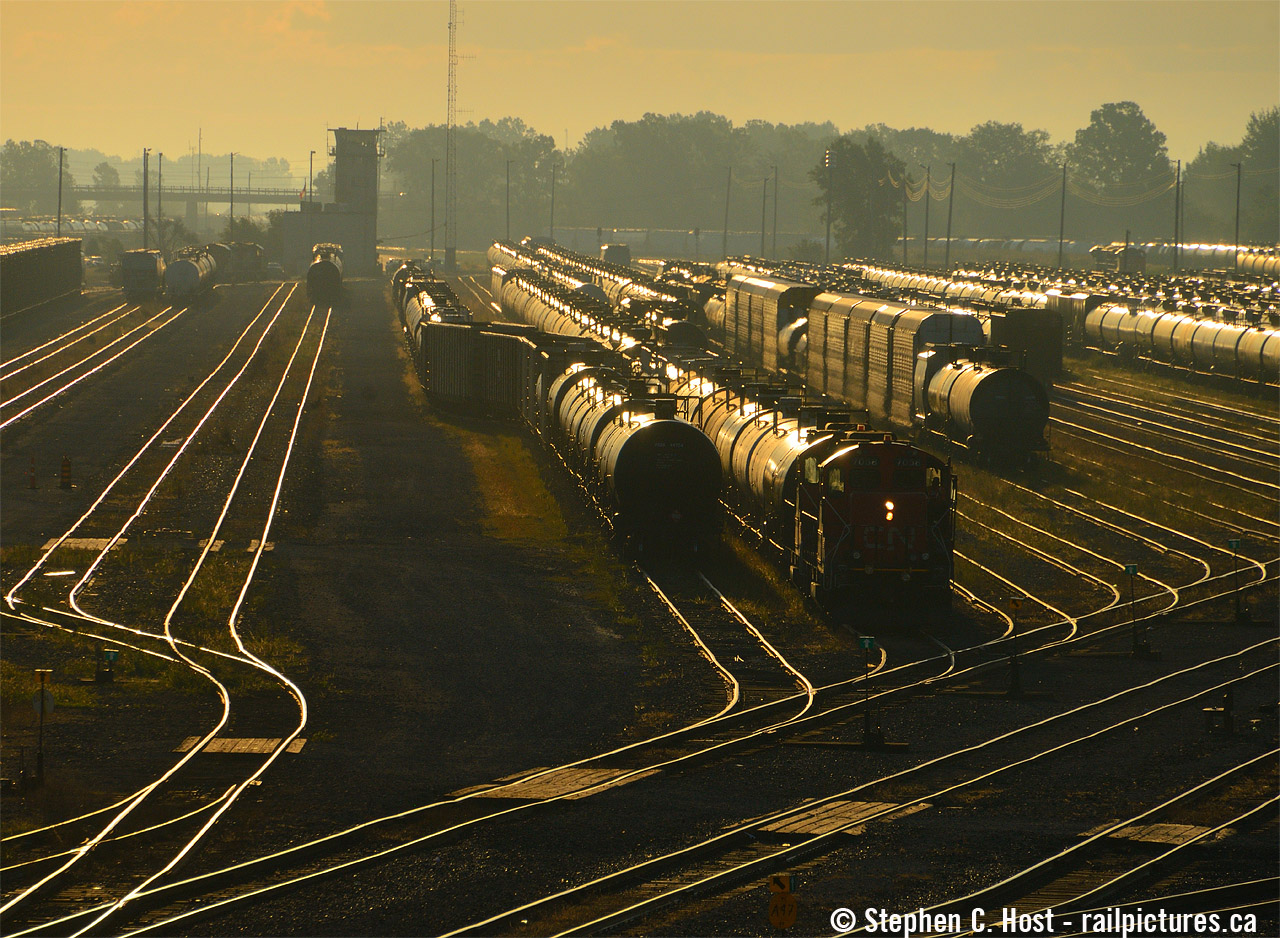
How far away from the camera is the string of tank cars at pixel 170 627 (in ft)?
45.4

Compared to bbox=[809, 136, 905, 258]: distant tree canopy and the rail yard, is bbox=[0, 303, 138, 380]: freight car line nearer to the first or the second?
the rail yard

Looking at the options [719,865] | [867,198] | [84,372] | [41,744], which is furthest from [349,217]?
[719,865]

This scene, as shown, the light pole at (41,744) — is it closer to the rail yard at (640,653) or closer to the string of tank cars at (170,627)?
the rail yard at (640,653)

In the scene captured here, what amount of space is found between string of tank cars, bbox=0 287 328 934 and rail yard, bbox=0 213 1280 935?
8 centimetres

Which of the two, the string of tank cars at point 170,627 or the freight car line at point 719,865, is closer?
the freight car line at point 719,865

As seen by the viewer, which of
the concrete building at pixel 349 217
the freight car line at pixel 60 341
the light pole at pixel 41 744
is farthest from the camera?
the concrete building at pixel 349 217

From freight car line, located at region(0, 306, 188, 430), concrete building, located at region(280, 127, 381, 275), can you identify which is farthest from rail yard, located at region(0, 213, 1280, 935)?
concrete building, located at region(280, 127, 381, 275)

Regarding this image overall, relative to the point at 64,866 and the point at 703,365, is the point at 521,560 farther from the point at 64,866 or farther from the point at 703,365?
the point at 64,866

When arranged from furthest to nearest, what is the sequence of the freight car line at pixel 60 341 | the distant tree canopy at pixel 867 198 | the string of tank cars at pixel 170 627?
the distant tree canopy at pixel 867 198, the freight car line at pixel 60 341, the string of tank cars at pixel 170 627

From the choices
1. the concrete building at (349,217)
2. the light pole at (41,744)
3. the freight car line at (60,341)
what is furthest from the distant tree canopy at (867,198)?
the light pole at (41,744)

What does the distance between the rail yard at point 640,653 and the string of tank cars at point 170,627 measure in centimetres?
8

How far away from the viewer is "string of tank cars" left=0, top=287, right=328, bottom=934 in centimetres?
1385

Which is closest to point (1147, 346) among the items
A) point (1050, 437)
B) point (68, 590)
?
point (1050, 437)

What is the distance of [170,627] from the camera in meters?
24.9
